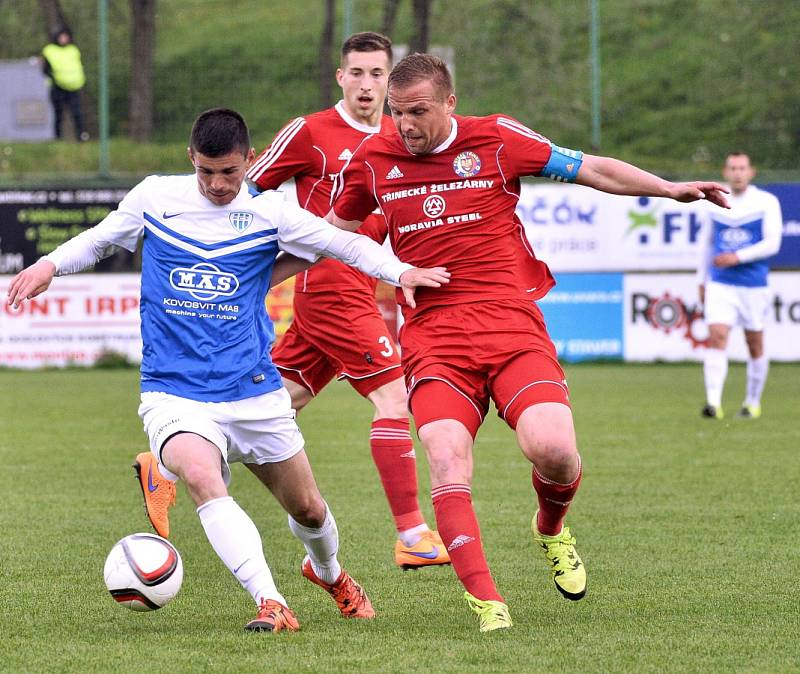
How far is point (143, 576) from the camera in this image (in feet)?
15.4

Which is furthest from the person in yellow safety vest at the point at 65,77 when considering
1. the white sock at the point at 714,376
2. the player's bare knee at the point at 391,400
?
the player's bare knee at the point at 391,400

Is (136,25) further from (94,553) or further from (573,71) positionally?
(94,553)

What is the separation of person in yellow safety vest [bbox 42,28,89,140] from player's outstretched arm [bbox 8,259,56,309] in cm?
1573

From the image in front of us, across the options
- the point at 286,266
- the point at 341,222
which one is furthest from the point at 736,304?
the point at 286,266

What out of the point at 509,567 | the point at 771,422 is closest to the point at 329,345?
the point at 509,567

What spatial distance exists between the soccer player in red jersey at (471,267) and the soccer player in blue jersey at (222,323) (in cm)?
23

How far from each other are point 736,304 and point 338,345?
22.9 feet

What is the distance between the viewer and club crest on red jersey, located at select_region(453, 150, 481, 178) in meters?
5.24

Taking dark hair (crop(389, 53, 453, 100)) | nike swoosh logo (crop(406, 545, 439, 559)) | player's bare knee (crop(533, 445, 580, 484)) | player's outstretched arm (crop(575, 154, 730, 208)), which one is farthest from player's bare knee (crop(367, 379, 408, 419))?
dark hair (crop(389, 53, 453, 100))

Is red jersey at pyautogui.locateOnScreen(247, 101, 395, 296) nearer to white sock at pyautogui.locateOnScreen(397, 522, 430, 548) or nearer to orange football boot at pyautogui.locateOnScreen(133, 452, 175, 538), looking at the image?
white sock at pyautogui.locateOnScreen(397, 522, 430, 548)

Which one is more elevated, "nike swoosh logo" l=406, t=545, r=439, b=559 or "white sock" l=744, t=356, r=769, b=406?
"nike swoosh logo" l=406, t=545, r=439, b=559

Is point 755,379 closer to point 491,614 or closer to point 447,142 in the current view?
point 447,142

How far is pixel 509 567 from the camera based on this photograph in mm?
6121

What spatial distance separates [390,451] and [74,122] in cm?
1503
